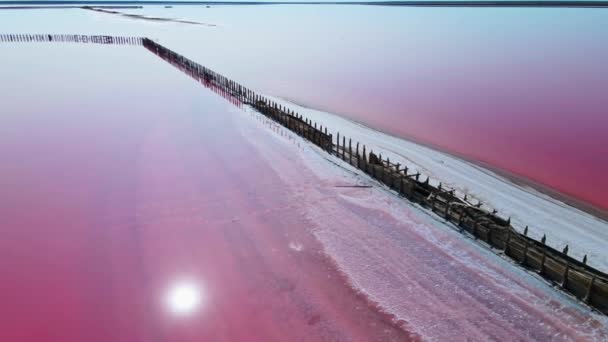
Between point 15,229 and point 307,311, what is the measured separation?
1120cm

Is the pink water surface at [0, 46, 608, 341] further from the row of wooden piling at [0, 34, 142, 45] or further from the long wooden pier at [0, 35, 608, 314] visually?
the row of wooden piling at [0, 34, 142, 45]

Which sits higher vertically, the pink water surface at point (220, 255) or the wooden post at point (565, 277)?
the wooden post at point (565, 277)

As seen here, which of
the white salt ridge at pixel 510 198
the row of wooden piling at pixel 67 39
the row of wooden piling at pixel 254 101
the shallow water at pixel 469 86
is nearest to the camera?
the white salt ridge at pixel 510 198

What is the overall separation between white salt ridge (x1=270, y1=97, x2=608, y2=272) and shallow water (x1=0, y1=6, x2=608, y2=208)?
1.75m

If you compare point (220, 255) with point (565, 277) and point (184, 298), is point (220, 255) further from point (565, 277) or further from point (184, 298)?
point (565, 277)

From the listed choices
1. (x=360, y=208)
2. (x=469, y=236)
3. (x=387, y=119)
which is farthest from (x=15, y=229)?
(x=387, y=119)

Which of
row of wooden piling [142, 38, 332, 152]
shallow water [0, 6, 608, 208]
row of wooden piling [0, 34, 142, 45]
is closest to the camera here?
shallow water [0, 6, 608, 208]

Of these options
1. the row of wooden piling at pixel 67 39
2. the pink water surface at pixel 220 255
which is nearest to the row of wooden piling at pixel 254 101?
the pink water surface at pixel 220 255

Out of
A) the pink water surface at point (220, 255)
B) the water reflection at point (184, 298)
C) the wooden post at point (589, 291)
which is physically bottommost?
the water reflection at point (184, 298)

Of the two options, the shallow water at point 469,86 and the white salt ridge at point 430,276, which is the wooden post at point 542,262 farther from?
the shallow water at point 469,86

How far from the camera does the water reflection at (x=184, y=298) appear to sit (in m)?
12.0

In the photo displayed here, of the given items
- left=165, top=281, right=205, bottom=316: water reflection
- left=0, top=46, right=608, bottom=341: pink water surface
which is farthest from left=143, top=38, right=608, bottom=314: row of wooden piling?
left=165, top=281, right=205, bottom=316: water reflection

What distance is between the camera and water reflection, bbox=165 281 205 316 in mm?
12016

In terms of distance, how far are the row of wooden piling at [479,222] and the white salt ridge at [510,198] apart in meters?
0.66
